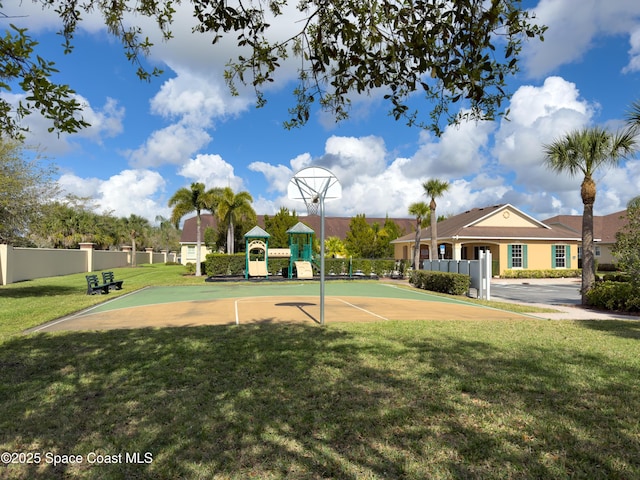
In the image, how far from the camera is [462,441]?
3.66m

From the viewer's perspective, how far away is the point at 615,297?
45.3 feet

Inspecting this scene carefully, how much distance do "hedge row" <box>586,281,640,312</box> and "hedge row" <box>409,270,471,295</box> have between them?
489 centimetres

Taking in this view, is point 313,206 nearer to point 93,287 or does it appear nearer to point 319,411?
point 93,287

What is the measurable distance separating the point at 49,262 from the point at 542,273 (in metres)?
38.1

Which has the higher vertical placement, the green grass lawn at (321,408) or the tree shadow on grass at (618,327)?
the green grass lawn at (321,408)

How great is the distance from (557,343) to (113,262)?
4839 centimetres

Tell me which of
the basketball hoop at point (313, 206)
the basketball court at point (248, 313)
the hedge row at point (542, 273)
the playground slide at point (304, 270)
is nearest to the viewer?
the basketball court at point (248, 313)

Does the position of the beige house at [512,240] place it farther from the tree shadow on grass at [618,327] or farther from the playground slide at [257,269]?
the tree shadow on grass at [618,327]

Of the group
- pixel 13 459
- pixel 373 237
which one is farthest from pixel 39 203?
pixel 373 237

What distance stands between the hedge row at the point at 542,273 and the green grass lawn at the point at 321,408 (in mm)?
26114

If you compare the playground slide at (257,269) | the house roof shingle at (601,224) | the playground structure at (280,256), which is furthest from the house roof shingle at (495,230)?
the playground slide at (257,269)

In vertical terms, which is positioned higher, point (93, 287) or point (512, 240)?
point (512, 240)

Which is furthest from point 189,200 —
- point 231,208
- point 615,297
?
point 615,297

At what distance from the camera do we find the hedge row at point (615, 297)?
13.2 metres
